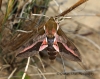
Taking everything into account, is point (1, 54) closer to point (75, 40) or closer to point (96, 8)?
point (75, 40)

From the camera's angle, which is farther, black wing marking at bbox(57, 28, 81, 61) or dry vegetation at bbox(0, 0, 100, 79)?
dry vegetation at bbox(0, 0, 100, 79)

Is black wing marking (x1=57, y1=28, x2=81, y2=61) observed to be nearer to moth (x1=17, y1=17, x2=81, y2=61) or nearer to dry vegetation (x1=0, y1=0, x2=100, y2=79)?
moth (x1=17, y1=17, x2=81, y2=61)

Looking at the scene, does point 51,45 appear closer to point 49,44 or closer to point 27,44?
point 49,44

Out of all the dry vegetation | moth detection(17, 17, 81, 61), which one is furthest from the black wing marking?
the dry vegetation

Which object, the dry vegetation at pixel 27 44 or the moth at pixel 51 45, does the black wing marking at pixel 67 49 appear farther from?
the dry vegetation at pixel 27 44

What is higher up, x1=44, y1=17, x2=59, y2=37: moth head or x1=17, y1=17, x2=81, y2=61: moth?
x1=44, y1=17, x2=59, y2=37: moth head

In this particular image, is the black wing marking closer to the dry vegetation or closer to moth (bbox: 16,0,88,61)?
moth (bbox: 16,0,88,61)

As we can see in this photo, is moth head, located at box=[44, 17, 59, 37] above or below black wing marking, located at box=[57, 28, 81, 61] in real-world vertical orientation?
above

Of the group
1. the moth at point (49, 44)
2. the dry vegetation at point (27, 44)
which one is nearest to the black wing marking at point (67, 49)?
the moth at point (49, 44)

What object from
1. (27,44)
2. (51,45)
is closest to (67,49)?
(51,45)
